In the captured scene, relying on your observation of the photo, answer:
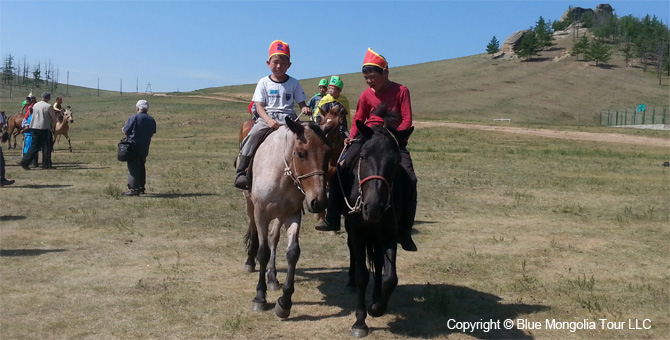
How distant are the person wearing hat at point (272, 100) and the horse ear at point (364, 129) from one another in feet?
5.77

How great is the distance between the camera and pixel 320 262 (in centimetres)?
927

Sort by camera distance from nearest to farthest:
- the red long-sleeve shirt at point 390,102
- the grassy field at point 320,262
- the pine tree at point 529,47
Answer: the grassy field at point 320,262 < the red long-sleeve shirt at point 390,102 < the pine tree at point 529,47

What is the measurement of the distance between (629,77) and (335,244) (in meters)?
113

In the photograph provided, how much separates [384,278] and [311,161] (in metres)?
1.35

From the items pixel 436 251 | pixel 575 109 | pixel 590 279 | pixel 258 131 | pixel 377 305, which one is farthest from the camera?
pixel 575 109

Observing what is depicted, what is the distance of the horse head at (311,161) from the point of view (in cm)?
621

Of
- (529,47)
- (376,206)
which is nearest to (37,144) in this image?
(376,206)

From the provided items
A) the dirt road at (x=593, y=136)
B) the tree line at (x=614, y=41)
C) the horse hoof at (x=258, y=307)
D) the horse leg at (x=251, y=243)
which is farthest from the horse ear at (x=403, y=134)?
the tree line at (x=614, y=41)

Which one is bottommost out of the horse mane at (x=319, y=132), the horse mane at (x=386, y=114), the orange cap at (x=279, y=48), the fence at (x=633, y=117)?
the horse mane at (x=319, y=132)

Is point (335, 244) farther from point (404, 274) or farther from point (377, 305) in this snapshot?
point (377, 305)

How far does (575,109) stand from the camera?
8619 cm

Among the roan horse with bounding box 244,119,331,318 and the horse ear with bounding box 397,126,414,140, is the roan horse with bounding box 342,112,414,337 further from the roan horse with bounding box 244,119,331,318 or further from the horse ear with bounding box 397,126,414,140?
the roan horse with bounding box 244,119,331,318

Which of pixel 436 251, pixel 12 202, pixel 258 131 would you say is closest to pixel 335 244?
pixel 436 251

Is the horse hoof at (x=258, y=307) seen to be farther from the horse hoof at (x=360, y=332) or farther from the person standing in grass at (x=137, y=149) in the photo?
the person standing in grass at (x=137, y=149)
